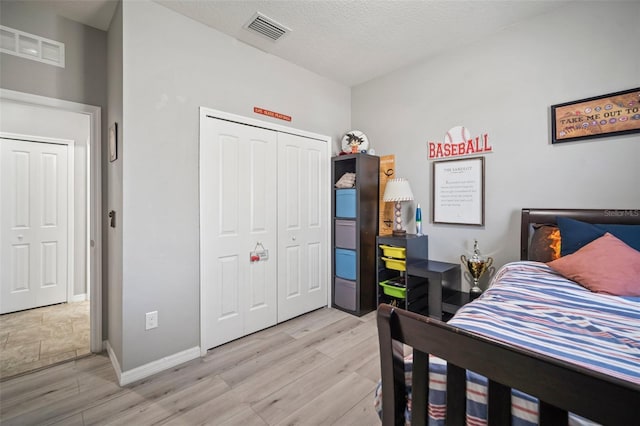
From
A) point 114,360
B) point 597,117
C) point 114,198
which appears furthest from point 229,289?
point 597,117

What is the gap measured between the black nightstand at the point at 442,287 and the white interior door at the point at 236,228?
1.45 meters

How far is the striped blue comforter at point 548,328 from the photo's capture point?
76 centimetres

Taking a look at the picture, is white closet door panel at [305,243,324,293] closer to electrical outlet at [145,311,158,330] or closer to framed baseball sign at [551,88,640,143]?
electrical outlet at [145,311,158,330]

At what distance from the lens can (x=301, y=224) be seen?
10.1ft

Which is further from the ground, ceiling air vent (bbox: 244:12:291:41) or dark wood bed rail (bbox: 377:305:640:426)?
ceiling air vent (bbox: 244:12:291:41)

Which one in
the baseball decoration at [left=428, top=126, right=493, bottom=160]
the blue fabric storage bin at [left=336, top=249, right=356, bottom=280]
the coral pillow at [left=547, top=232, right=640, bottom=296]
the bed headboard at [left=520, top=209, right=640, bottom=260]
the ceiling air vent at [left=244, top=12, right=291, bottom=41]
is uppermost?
the ceiling air vent at [left=244, top=12, right=291, bottom=41]

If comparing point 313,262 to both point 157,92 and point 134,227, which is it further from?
point 157,92

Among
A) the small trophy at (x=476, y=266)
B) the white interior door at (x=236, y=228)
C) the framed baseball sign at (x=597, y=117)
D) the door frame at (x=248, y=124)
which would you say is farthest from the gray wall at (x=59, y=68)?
the framed baseball sign at (x=597, y=117)

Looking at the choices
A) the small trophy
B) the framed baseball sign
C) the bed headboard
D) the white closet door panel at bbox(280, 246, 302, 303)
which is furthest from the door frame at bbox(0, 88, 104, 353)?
the framed baseball sign

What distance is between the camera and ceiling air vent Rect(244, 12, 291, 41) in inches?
90.2

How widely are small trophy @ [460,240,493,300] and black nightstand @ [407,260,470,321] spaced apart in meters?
0.10

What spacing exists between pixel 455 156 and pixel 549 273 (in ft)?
4.52

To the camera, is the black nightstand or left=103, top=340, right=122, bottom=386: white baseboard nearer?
left=103, top=340, right=122, bottom=386: white baseboard

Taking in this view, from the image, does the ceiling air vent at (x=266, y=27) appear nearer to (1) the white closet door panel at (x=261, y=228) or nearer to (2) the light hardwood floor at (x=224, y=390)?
(1) the white closet door panel at (x=261, y=228)
